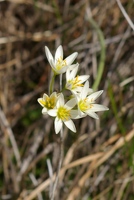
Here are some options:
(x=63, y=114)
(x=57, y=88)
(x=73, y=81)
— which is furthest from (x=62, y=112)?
(x=57, y=88)

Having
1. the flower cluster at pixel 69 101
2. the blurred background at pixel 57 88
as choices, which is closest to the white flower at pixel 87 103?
the flower cluster at pixel 69 101

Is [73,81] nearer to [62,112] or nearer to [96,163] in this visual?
[62,112]

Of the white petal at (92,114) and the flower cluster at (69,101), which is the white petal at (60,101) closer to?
the flower cluster at (69,101)

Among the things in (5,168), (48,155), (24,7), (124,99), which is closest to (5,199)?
(5,168)

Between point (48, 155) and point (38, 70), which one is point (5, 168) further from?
point (38, 70)

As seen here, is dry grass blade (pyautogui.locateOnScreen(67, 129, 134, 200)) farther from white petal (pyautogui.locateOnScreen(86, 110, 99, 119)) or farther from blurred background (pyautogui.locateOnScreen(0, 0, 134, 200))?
white petal (pyautogui.locateOnScreen(86, 110, 99, 119))
